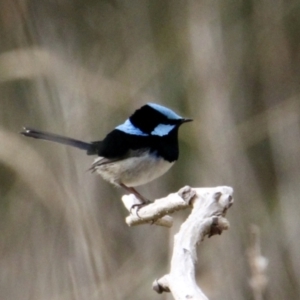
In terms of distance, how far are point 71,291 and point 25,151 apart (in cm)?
53

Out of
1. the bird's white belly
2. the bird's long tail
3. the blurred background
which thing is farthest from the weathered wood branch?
the blurred background

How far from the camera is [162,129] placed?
136 cm

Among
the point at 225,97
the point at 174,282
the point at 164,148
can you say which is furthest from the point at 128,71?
the point at 174,282

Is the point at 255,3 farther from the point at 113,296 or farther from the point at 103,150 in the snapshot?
the point at 113,296

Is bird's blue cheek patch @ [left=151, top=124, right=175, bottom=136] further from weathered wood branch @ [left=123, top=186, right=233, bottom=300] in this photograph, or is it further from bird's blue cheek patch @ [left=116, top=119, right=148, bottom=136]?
weathered wood branch @ [left=123, top=186, right=233, bottom=300]

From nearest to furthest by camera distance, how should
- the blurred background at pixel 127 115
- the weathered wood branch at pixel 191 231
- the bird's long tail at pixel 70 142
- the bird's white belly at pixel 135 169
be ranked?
Answer: 1. the weathered wood branch at pixel 191 231
2. the bird's white belly at pixel 135 169
3. the bird's long tail at pixel 70 142
4. the blurred background at pixel 127 115

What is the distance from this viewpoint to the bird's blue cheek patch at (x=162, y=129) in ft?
4.43

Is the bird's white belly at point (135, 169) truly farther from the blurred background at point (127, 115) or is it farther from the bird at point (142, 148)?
the blurred background at point (127, 115)

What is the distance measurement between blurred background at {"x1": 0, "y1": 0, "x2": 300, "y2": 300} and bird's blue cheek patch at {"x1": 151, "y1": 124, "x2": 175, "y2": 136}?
0.52 meters

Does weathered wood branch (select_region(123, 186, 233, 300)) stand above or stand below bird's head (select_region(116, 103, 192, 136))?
below

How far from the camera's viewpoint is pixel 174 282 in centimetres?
72

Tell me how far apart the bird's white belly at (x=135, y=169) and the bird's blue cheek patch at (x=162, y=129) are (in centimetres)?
7

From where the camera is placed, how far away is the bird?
1.34 m

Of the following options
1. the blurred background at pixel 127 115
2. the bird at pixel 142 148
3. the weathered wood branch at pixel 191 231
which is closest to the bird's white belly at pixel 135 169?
the bird at pixel 142 148
